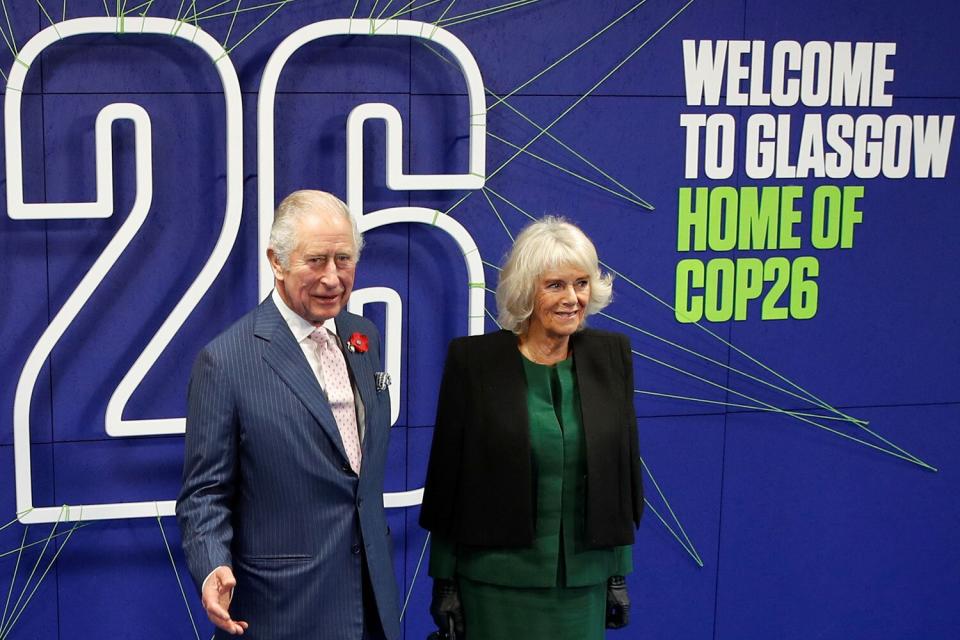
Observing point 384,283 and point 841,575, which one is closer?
point 384,283

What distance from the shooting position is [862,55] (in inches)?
153

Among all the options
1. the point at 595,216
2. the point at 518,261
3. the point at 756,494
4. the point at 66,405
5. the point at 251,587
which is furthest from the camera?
the point at 756,494

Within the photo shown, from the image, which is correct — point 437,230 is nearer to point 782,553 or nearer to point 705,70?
point 705,70

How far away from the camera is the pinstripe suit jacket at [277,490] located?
2.38 m

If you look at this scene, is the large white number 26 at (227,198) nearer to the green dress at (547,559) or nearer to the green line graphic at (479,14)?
the green line graphic at (479,14)

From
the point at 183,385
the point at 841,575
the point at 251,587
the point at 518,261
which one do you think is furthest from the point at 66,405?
the point at 841,575

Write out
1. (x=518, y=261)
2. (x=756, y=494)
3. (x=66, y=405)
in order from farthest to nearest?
(x=756, y=494) → (x=66, y=405) → (x=518, y=261)

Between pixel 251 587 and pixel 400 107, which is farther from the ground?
pixel 400 107

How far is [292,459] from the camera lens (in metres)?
2.41

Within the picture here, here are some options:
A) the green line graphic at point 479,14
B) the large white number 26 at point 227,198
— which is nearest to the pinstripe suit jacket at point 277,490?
the large white number 26 at point 227,198

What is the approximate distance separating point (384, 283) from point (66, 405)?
3.17 ft

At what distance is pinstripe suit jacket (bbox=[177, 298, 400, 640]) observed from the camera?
93.7 inches

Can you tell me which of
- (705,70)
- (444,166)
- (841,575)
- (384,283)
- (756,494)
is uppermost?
(705,70)

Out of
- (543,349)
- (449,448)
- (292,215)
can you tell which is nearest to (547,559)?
(449,448)
